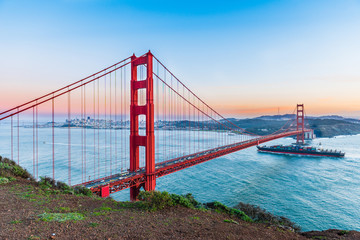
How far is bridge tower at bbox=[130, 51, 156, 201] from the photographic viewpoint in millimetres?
15047

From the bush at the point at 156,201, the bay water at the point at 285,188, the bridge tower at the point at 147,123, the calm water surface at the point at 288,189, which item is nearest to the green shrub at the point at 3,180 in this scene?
the bush at the point at 156,201

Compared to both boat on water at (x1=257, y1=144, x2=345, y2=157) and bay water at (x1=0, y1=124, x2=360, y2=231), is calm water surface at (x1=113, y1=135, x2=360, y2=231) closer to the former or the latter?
bay water at (x1=0, y1=124, x2=360, y2=231)

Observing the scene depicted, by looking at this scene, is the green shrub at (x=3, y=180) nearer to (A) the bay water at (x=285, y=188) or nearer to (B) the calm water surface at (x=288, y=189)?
(A) the bay water at (x=285, y=188)

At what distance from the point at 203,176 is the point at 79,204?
21.8m

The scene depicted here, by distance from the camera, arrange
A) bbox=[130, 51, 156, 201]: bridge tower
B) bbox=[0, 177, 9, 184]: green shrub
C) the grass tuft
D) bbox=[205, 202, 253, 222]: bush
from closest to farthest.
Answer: the grass tuft → bbox=[205, 202, 253, 222]: bush → bbox=[0, 177, 9, 184]: green shrub → bbox=[130, 51, 156, 201]: bridge tower

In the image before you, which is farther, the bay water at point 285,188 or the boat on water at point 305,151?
the boat on water at point 305,151

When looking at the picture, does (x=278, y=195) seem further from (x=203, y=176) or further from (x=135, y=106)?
(x=135, y=106)

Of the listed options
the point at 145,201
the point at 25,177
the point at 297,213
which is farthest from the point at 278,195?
the point at 25,177

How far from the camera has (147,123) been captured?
592 inches

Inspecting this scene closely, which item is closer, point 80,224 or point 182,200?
point 80,224

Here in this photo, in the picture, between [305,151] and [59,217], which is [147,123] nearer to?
[59,217]

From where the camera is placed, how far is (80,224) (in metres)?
5.03

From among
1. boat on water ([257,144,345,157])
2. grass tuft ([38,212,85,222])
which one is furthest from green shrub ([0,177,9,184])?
boat on water ([257,144,345,157])

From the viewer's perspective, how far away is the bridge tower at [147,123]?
15.0 metres
